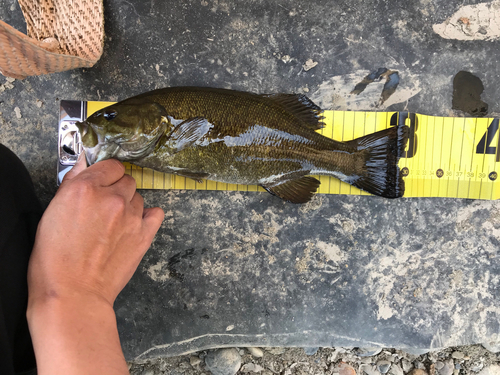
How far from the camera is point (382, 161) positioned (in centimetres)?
241

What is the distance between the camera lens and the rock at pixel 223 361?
2717 mm

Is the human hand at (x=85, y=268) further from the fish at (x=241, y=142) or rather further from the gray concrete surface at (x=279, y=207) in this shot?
the gray concrete surface at (x=279, y=207)

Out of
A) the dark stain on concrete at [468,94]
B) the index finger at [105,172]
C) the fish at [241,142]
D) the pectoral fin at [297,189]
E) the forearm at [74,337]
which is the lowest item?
the forearm at [74,337]

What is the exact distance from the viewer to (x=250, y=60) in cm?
260

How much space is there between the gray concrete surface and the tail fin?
20 cm

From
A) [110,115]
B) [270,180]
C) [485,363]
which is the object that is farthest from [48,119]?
[485,363]

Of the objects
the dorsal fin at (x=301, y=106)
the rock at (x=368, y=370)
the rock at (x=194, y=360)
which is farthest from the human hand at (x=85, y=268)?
the rock at (x=368, y=370)

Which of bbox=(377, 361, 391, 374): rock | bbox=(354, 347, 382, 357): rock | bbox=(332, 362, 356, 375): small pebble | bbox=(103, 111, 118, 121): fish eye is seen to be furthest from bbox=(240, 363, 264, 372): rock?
bbox=(103, 111, 118, 121): fish eye

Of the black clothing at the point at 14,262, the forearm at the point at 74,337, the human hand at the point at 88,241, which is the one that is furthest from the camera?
the black clothing at the point at 14,262

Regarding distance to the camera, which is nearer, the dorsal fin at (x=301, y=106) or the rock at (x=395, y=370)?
the dorsal fin at (x=301, y=106)

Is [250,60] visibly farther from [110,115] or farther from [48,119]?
[48,119]

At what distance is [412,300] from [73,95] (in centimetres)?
316

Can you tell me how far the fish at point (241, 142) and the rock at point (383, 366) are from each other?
5.06ft

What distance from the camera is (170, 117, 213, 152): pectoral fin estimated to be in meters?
2.16
